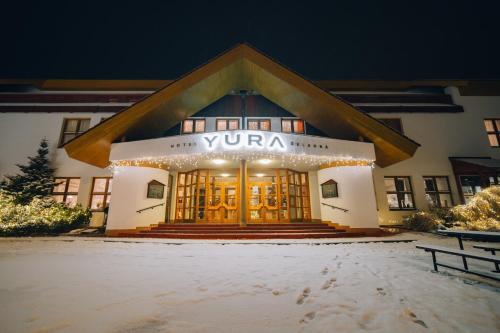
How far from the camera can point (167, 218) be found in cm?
1107

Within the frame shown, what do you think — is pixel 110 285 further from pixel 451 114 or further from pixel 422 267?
pixel 451 114

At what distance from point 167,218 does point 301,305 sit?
33.8ft

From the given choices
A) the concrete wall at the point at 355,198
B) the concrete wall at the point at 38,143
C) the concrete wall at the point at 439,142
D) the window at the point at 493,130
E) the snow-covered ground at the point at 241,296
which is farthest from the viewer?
the window at the point at 493,130

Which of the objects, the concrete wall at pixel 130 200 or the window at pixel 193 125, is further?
the window at pixel 193 125

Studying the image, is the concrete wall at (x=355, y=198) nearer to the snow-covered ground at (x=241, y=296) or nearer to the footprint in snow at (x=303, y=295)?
the snow-covered ground at (x=241, y=296)

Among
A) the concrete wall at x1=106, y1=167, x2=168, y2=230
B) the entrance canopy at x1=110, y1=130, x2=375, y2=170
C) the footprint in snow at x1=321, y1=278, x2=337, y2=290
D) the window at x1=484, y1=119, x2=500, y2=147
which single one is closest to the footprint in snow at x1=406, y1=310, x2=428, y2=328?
the footprint in snow at x1=321, y1=278, x2=337, y2=290

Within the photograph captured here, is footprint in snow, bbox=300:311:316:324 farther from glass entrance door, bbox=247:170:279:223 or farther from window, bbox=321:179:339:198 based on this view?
glass entrance door, bbox=247:170:279:223

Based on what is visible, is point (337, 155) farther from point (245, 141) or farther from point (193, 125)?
point (193, 125)

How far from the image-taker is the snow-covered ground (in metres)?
1.81

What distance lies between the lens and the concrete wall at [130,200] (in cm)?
866

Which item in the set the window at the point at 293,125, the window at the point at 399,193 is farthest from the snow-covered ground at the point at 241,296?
the window at the point at 293,125

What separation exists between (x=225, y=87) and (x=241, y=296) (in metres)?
11.0

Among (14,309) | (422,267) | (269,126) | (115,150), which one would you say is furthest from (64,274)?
(269,126)

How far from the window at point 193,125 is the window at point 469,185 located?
15.3 metres
